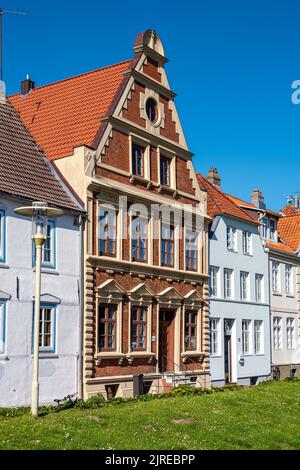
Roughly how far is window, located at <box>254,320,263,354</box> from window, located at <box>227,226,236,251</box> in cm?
497

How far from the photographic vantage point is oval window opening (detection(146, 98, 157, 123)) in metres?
32.1

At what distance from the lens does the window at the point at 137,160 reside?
30.8m

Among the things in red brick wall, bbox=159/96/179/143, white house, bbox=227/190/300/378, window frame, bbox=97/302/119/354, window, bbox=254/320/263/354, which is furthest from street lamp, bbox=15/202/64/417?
white house, bbox=227/190/300/378

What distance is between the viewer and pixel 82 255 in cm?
2738

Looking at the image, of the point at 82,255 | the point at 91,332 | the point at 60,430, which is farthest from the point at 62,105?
the point at 60,430

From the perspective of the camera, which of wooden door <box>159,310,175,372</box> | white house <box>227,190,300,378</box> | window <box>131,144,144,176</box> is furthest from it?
white house <box>227,190,300,378</box>

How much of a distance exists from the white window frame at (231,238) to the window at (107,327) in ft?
37.8

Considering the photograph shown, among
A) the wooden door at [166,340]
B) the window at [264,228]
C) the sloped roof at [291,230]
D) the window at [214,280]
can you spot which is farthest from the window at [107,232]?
the sloped roof at [291,230]

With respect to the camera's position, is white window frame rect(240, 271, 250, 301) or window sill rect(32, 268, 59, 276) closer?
window sill rect(32, 268, 59, 276)

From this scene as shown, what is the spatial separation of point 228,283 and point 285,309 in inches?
301

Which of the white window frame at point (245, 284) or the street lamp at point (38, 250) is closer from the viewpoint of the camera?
the street lamp at point (38, 250)

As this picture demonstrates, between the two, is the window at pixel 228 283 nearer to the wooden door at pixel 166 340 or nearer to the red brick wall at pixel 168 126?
the wooden door at pixel 166 340

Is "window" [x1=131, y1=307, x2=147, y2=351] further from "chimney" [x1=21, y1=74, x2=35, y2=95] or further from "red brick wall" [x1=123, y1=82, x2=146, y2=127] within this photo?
Result: "chimney" [x1=21, y1=74, x2=35, y2=95]

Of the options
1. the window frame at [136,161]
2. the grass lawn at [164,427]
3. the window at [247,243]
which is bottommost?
the grass lawn at [164,427]
